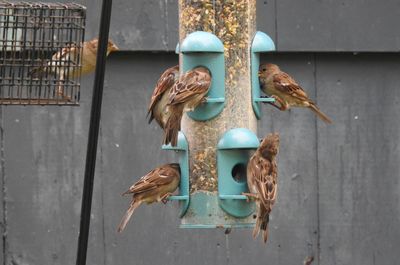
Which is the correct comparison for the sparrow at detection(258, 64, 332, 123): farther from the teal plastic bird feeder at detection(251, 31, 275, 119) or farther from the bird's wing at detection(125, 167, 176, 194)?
A: the bird's wing at detection(125, 167, 176, 194)

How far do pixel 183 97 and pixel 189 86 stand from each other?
0.05 meters

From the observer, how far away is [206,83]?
6.18 meters

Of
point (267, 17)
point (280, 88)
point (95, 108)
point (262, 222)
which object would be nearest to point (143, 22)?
point (267, 17)

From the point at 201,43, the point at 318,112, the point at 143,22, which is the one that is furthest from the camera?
the point at 143,22

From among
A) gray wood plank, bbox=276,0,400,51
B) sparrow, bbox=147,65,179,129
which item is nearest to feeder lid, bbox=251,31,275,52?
sparrow, bbox=147,65,179,129

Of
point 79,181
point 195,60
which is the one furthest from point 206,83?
point 79,181

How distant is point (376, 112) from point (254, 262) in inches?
43.7

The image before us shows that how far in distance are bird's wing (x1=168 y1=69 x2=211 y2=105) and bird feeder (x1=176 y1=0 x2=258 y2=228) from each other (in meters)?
0.09

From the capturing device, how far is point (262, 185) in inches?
242

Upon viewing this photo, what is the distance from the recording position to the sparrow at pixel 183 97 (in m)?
6.09

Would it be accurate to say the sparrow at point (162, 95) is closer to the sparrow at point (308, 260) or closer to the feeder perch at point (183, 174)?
the feeder perch at point (183, 174)

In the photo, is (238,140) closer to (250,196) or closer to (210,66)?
(250,196)

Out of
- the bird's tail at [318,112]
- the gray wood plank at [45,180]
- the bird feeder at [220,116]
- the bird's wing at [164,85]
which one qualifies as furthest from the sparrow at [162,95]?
the gray wood plank at [45,180]

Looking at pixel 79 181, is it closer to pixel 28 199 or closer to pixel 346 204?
pixel 28 199
